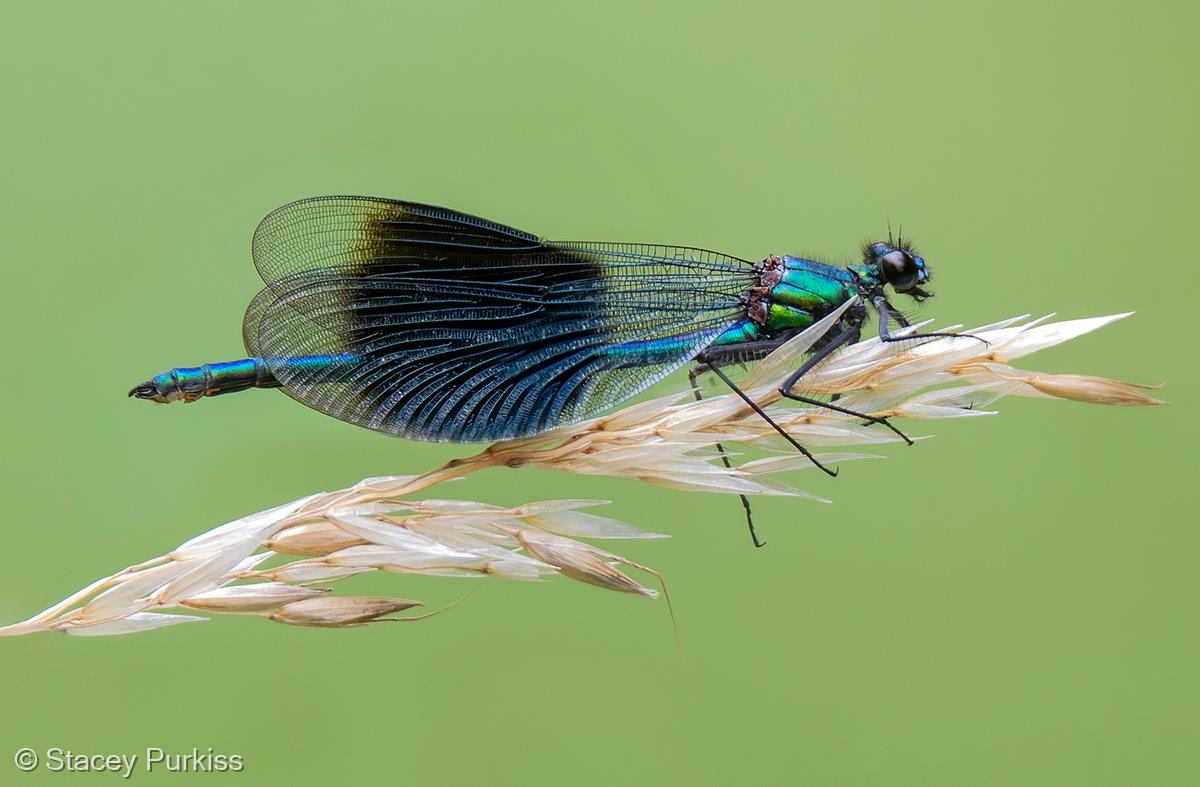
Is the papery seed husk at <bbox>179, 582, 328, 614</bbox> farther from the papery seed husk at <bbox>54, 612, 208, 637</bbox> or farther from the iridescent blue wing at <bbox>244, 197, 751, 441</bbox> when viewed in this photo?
the iridescent blue wing at <bbox>244, 197, 751, 441</bbox>

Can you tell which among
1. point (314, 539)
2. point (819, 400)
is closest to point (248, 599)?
point (314, 539)

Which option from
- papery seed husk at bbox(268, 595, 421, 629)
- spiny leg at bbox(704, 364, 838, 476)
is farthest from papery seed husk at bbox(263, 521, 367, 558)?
spiny leg at bbox(704, 364, 838, 476)

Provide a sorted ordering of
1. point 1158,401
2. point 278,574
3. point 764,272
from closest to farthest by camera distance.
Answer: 1. point 1158,401
2. point 278,574
3. point 764,272

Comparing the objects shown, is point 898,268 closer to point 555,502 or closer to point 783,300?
point 783,300

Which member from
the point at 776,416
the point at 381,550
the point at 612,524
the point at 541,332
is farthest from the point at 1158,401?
the point at 381,550

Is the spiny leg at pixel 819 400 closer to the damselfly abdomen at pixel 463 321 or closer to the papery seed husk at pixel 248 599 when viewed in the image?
the damselfly abdomen at pixel 463 321

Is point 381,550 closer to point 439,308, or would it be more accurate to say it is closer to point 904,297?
point 439,308
